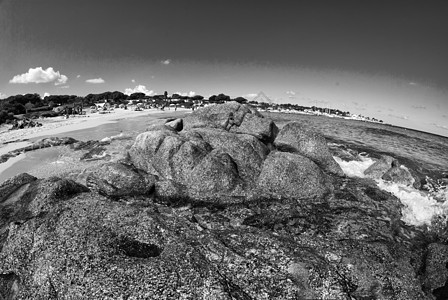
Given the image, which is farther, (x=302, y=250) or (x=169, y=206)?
(x=169, y=206)

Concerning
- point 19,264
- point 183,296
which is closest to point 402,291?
point 183,296

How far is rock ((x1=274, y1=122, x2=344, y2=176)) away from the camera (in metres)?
17.8

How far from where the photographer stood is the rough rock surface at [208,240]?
6395 millimetres

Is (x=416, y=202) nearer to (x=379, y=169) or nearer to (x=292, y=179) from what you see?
(x=379, y=169)

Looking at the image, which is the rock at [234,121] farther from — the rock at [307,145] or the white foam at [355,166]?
the white foam at [355,166]

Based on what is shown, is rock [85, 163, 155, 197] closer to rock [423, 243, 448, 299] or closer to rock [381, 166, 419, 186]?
rock [423, 243, 448, 299]

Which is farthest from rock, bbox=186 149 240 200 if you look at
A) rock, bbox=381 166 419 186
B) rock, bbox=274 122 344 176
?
rock, bbox=381 166 419 186

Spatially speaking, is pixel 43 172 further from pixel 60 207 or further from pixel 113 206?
pixel 113 206

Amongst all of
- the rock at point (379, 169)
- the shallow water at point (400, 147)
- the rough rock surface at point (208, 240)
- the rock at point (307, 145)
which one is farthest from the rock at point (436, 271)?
the shallow water at point (400, 147)

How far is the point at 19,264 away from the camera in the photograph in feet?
23.7

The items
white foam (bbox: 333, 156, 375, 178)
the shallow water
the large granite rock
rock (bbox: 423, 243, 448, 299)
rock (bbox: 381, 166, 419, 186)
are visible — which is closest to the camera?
the large granite rock

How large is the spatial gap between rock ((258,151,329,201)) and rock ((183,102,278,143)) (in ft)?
17.6

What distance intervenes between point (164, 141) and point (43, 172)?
10.2 metres

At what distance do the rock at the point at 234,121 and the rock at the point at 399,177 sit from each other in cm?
922
